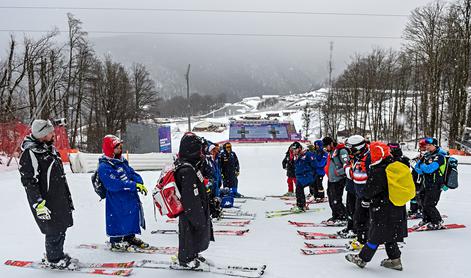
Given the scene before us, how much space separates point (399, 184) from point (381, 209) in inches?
16.2

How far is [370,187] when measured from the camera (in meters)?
4.87

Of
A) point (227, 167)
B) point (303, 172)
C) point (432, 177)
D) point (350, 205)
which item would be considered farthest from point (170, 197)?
point (227, 167)

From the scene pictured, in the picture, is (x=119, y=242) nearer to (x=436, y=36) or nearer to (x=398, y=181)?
(x=398, y=181)

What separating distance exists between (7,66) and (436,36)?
35863mm

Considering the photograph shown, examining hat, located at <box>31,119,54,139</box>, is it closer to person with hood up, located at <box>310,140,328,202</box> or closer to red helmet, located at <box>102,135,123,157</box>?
red helmet, located at <box>102,135,123,157</box>

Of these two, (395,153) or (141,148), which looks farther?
(141,148)

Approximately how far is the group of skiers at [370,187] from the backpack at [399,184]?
0.21ft

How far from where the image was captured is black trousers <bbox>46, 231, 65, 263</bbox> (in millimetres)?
4680

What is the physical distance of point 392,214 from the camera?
4.86 meters

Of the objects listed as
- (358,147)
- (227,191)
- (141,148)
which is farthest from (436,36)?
(358,147)

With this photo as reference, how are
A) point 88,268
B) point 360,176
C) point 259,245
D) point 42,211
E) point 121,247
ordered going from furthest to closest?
point 259,245, point 360,176, point 121,247, point 88,268, point 42,211

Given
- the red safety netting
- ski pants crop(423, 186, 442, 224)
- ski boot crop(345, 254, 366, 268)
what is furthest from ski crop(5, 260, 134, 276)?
the red safety netting

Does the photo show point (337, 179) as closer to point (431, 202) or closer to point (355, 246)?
point (431, 202)

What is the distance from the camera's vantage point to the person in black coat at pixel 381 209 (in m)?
4.82
